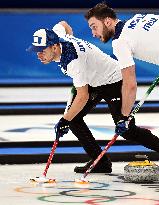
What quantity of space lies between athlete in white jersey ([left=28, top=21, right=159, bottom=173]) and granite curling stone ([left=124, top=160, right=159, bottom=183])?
0.66 ft

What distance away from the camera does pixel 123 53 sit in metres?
5.46

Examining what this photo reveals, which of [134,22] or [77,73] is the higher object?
[134,22]

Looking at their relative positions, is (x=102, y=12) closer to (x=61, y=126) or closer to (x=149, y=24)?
(x=149, y=24)

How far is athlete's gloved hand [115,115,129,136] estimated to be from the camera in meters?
5.68

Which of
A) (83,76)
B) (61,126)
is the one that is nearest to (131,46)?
(83,76)

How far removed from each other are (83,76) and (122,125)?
468mm

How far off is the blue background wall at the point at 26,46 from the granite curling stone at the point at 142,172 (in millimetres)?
9110

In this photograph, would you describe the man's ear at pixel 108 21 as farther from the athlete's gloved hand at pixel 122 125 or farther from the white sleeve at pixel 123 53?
the athlete's gloved hand at pixel 122 125

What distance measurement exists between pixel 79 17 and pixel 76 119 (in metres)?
8.88

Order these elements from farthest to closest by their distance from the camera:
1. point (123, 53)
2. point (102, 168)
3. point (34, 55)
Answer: point (34, 55) → point (102, 168) → point (123, 53)

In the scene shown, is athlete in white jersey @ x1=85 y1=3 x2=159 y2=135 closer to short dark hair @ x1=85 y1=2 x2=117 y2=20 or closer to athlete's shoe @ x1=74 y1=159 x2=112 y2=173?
short dark hair @ x1=85 y1=2 x2=117 y2=20

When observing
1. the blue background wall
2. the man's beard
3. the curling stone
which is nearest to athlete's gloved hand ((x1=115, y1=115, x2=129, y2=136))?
the curling stone
